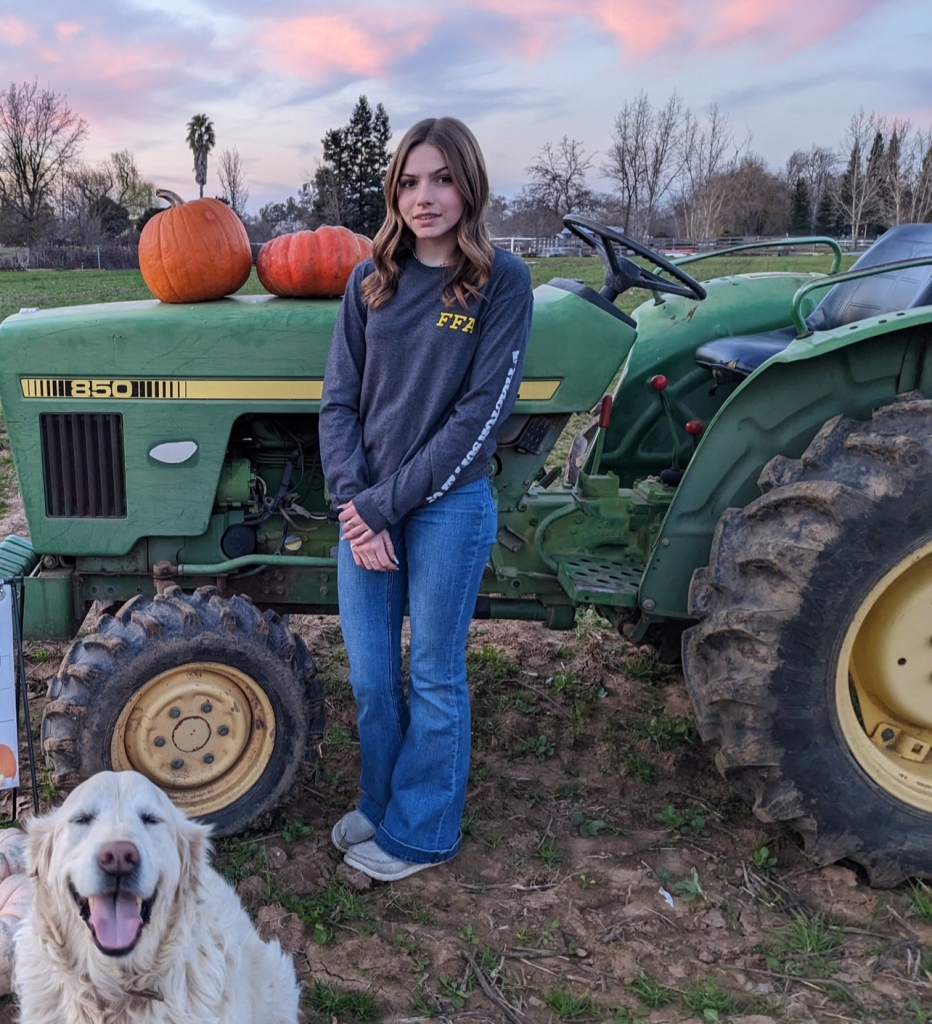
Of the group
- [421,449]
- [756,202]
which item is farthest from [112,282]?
[756,202]

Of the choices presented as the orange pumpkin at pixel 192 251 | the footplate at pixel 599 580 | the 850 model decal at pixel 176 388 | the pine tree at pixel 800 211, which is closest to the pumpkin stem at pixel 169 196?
the orange pumpkin at pixel 192 251

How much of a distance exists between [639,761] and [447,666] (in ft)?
3.60

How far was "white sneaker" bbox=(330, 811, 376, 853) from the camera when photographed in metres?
2.98

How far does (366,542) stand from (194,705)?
0.77 meters

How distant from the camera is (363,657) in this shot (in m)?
2.86

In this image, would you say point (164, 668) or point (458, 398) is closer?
point (458, 398)

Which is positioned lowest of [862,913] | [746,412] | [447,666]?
[862,913]

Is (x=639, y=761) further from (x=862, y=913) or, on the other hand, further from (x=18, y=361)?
(x=18, y=361)

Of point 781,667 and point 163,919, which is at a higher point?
point 781,667

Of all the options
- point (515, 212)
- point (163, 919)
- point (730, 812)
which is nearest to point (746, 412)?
point (730, 812)

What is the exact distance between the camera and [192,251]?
3.06 metres

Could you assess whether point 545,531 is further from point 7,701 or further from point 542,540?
point 7,701

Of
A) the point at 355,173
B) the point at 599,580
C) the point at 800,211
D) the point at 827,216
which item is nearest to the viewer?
the point at 599,580

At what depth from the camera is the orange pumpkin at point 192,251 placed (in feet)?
10.0
